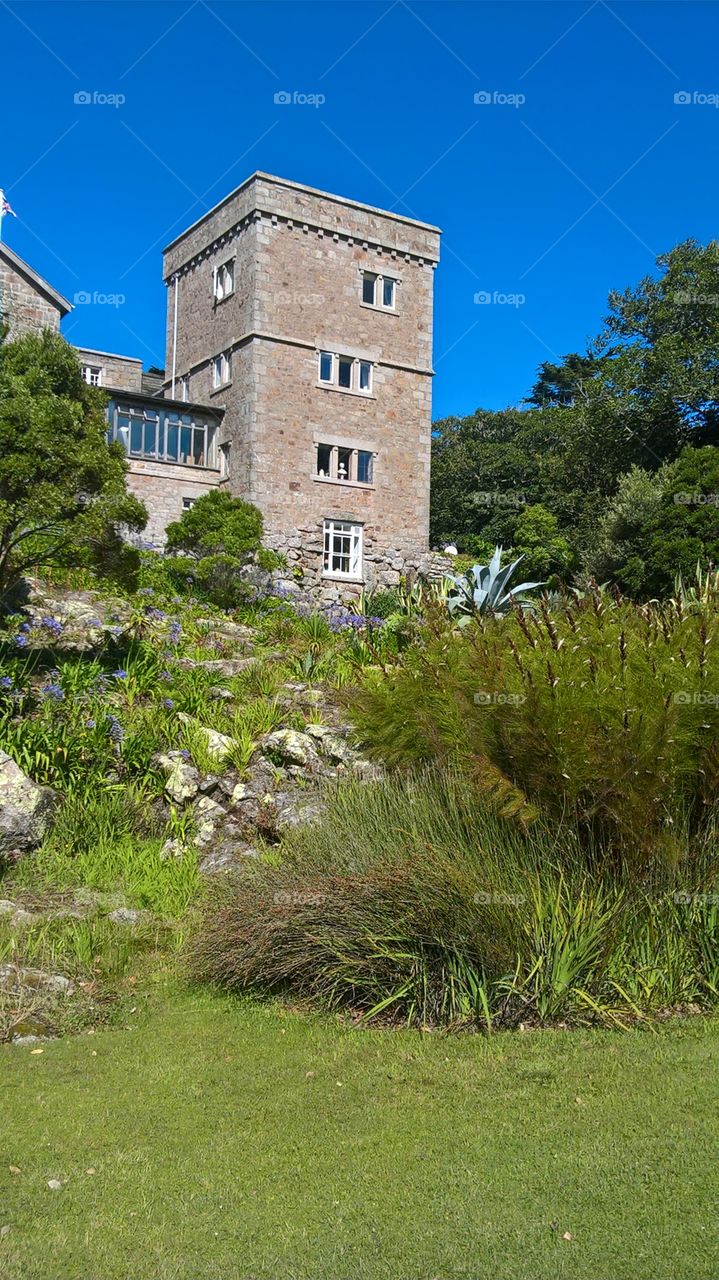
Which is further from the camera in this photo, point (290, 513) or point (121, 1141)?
point (290, 513)

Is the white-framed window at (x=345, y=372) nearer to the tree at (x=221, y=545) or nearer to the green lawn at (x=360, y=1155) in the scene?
the tree at (x=221, y=545)

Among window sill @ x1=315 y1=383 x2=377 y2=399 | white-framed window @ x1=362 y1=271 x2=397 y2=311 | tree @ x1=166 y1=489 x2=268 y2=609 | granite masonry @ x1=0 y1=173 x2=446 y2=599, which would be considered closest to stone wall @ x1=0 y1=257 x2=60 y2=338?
granite masonry @ x1=0 y1=173 x2=446 y2=599

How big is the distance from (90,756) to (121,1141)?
5.80 meters

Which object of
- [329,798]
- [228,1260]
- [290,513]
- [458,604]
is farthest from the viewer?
[290,513]

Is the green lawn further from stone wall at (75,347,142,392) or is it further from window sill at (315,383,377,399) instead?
stone wall at (75,347,142,392)

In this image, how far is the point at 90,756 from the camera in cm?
962

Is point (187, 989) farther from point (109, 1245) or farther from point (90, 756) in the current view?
point (90, 756)

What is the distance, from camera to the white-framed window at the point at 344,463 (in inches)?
1139

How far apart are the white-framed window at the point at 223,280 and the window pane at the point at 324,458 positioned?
17.6 ft

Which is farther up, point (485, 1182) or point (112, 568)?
point (112, 568)

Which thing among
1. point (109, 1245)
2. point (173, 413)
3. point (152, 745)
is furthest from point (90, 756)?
point (173, 413)

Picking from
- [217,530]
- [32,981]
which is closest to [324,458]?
[217,530]

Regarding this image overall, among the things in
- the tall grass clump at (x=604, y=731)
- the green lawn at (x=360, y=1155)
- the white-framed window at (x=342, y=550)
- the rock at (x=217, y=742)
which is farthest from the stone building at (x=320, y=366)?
the green lawn at (x=360, y=1155)

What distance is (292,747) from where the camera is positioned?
9867 millimetres
